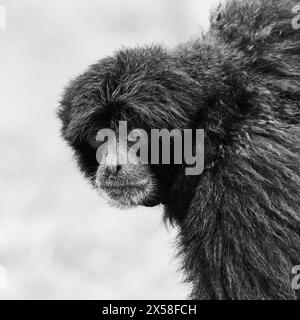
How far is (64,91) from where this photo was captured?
10430mm

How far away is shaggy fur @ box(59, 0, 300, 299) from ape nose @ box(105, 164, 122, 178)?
0.56 meters

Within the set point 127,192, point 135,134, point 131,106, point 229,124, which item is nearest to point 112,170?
point 127,192

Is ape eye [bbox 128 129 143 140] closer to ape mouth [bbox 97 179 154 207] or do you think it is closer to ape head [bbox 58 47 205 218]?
ape head [bbox 58 47 205 218]

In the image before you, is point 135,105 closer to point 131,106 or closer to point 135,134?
point 131,106

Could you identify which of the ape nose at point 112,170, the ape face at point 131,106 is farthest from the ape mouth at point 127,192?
the ape nose at point 112,170

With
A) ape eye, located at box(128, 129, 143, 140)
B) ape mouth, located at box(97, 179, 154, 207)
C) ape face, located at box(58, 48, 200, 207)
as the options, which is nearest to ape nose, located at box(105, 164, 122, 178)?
ape face, located at box(58, 48, 200, 207)

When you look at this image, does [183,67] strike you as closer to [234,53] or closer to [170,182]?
[234,53]

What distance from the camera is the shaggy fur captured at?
8.69 metres

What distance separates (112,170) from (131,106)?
3.57 ft

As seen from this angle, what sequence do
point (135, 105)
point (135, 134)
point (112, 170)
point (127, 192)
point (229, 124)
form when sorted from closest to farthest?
1. point (229, 124)
2. point (135, 105)
3. point (135, 134)
4. point (112, 170)
5. point (127, 192)

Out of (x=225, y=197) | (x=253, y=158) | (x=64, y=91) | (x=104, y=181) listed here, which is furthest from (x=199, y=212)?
(x=64, y=91)

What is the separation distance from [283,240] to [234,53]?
9.23ft

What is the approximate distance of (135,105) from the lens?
937 centimetres

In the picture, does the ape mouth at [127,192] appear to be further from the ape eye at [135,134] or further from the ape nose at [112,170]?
the ape eye at [135,134]
